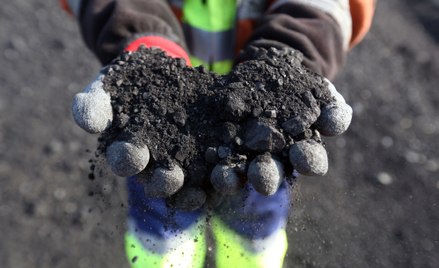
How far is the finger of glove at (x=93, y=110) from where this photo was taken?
0.67 meters

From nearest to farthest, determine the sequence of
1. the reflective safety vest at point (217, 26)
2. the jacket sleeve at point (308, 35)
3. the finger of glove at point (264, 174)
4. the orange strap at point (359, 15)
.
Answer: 1. the finger of glove at point (264, 174)
2. the jacket sleeve at point (308, 35)
3. the orange strap at point (359, 15)
4. the reflective safety vest at point (217, 26)

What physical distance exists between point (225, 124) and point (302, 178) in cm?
32

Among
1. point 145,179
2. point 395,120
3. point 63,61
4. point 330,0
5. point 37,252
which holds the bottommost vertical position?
point 37,252

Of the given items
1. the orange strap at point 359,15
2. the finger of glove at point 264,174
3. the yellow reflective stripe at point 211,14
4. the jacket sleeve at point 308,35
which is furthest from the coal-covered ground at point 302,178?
the yellow reflective stripe at point 211,14

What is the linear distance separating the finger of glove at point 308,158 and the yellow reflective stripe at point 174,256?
1.57 feet

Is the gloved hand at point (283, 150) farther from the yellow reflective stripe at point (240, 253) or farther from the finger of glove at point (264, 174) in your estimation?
the yellow reflective stripe at point (240, 253)

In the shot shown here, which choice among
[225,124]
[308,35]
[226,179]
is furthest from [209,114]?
[308,35]

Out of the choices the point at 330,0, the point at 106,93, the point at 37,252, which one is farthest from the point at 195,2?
the point at 37,252

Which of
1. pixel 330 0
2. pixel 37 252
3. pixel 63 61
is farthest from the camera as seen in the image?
pixel 63 61

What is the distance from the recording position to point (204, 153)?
0.71 meters

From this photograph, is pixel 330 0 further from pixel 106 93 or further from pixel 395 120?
pixel 395 120

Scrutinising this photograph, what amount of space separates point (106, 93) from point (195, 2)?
723 mm

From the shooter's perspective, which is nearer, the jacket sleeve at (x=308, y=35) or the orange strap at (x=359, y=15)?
the jacket sleeve at (x=308, y=35)

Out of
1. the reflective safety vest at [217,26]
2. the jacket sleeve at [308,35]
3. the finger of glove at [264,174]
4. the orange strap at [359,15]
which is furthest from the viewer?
the reflective safety vest at [217,26]
